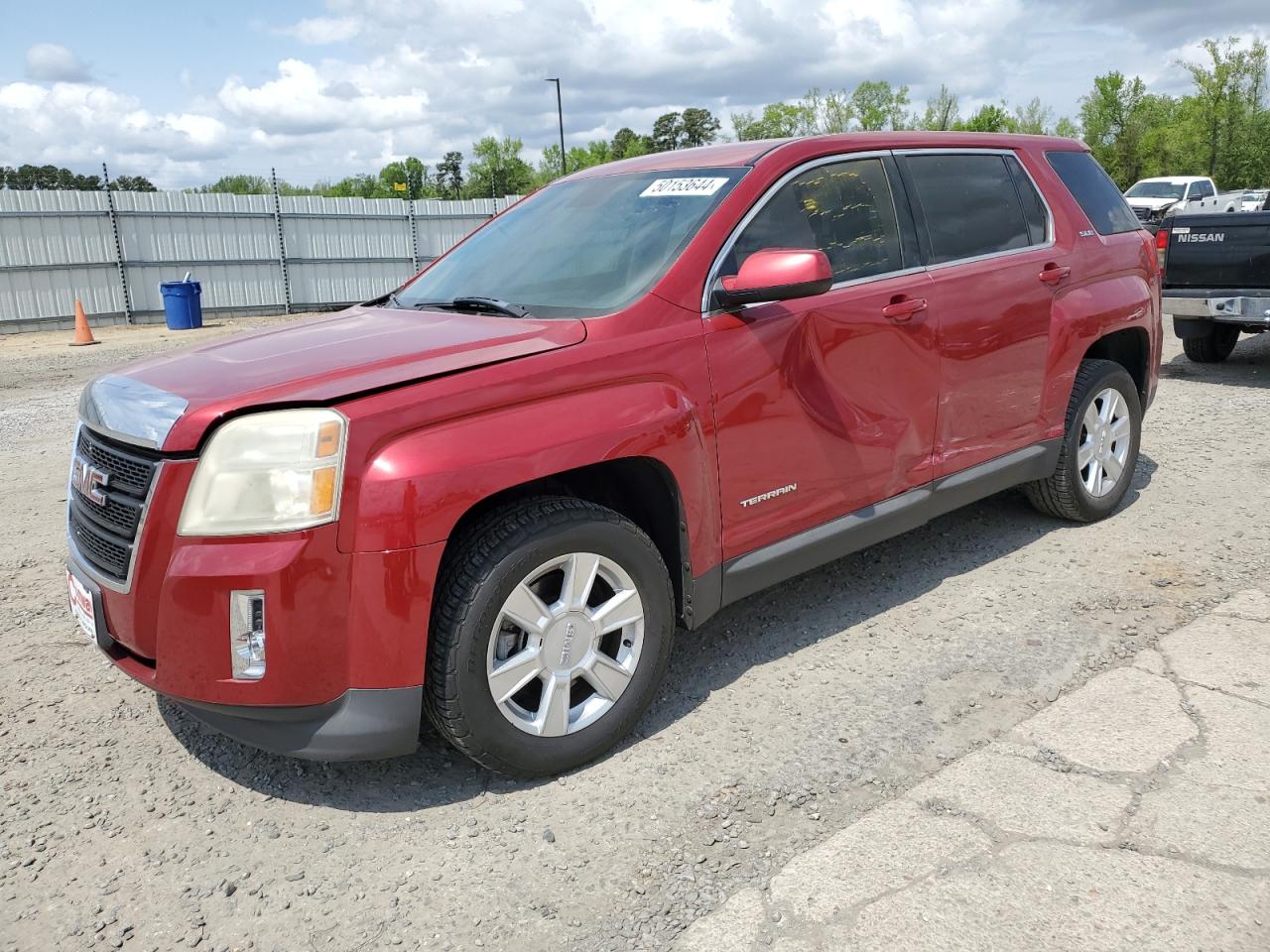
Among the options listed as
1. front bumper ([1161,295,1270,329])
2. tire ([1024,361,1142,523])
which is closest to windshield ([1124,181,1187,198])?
front bumper ([1161,295,1270,329])

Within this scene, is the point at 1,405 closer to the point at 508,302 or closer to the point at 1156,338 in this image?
the point at 508,302

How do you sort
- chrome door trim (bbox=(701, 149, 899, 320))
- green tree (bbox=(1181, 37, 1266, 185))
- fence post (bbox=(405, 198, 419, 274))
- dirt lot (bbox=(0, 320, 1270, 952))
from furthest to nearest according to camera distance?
green tree (bbox=(1181, 37, 1266, 185)) → fence post (bbox=(405, 198, 419, 274)) → chrome door trim (bbox=(701, 149, 899, 320)) → dirt lot (bbox=(0, 320, 1270, 952))

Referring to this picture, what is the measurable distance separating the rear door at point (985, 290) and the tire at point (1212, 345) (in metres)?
6.53

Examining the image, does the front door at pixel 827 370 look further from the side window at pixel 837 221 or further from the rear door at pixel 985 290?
the rear door at pixel 985 290

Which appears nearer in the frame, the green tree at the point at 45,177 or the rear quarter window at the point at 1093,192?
the rear quarter window at the point at 1093,192

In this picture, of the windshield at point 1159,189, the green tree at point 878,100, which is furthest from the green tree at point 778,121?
the windshield at point 1159,189

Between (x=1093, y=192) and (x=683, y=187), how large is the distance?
8.19 ft

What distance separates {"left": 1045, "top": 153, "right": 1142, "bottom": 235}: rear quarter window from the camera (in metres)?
4.84

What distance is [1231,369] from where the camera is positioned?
385 inches

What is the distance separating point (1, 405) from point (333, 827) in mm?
9234

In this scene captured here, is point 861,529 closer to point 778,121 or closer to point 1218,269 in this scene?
point 1218,269

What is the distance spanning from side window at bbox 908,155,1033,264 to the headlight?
8.48ft

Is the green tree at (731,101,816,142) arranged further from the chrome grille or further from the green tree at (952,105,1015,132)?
the chrome grille

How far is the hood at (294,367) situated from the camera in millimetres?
2594
